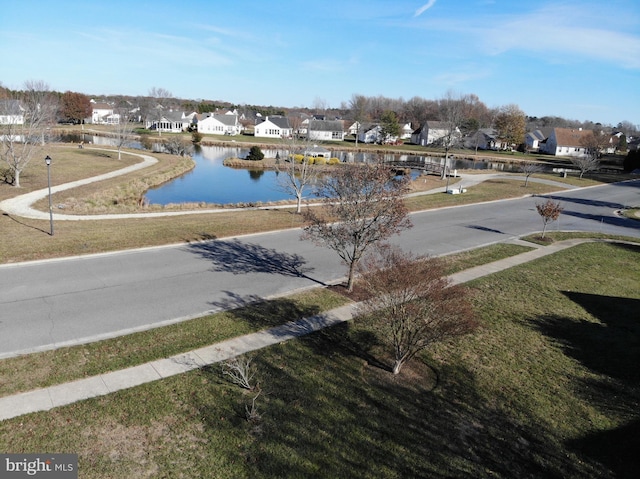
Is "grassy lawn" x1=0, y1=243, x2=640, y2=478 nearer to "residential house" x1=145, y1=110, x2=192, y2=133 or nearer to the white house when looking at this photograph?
the white house

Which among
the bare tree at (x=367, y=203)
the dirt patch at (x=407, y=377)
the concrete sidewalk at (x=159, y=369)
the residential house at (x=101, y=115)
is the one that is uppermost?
the residential house at (x=101, y=115)

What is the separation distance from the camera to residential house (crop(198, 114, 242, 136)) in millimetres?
98250

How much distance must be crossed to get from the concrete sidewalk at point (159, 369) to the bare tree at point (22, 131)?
25288 millimetres

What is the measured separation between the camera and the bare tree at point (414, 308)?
930cm

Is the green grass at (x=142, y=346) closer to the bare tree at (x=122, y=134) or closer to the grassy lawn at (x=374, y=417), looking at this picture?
the grassy lawn at (x=374, y=417)

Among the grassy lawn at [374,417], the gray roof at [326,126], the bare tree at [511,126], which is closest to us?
the grassy lawn at [374,417]

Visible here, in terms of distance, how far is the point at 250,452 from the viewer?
714cm

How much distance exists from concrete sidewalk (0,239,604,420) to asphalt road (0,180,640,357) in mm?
1885

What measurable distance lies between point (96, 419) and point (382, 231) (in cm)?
883

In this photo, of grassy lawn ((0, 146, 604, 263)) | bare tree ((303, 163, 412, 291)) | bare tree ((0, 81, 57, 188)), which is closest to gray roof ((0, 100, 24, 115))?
bare tree ((0, 81, 57, 188))

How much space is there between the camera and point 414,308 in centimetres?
945

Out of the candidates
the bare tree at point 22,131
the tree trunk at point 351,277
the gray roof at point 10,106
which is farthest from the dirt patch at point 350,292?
the gray roof at point 10,106

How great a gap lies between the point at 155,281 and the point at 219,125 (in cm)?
9169

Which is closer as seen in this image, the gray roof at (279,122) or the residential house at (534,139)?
the gray roof at (279,122)
